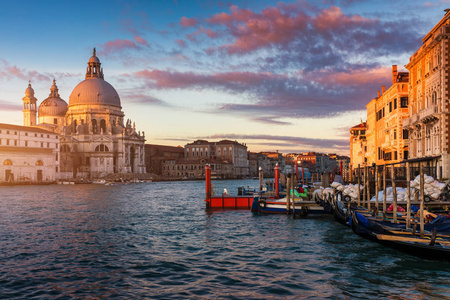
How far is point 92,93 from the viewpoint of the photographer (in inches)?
4304

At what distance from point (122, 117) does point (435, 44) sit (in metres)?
97.0

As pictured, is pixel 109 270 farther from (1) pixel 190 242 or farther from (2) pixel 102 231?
Result: (2) pixel 102 231

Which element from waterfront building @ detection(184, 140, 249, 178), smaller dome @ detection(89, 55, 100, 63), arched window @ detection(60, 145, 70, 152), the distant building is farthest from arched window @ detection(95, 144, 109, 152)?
waterfront building @ detection(184, 140, 249, 178)

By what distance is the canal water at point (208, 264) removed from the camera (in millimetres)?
10438

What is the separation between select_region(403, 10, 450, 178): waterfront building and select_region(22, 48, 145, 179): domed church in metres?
78.2

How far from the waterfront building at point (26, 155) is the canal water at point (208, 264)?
5554cm

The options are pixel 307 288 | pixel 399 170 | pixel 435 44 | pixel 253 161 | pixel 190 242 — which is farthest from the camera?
pixel 253 161

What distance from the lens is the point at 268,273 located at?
11984mm

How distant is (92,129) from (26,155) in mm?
34575

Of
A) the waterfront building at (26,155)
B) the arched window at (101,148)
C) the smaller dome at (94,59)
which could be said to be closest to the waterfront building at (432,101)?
the waterfront building at (26,155)

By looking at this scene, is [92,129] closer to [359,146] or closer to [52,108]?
[52,108]

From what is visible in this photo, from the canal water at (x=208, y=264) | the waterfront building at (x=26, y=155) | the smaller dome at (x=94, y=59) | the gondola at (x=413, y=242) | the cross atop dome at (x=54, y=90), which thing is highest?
the smaller dome at (x=94, y=59)

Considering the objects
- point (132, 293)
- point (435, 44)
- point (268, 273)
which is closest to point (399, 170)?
point (435, 44)

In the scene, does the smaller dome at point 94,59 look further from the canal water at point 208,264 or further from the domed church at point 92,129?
the canal water at point 208,264
